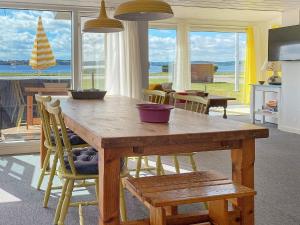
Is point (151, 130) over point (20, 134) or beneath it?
over

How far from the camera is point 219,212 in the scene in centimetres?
211

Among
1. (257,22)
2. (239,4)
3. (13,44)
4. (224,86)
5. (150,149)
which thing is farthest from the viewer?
(224,86)

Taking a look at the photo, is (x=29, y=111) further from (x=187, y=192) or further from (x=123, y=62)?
(x=187, y=192)

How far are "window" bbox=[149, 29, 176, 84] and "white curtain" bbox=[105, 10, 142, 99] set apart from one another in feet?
15.1

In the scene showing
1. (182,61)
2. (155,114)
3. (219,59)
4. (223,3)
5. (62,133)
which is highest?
(223,3)

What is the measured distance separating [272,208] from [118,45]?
11.6 feet

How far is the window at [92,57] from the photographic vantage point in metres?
5.87

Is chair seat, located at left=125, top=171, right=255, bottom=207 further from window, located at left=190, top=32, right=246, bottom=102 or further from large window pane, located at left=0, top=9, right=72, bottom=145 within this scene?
window, located at left=190, top=32, right=246, bottom=102

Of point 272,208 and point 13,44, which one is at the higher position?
point 13,44

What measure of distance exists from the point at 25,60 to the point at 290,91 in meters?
4.54

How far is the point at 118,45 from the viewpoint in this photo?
5914mm

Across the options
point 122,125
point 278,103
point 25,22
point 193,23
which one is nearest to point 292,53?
point 278,103

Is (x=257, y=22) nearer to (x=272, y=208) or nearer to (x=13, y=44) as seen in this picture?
(x=13, y=44)

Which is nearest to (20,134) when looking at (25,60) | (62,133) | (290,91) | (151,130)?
(25,60)
